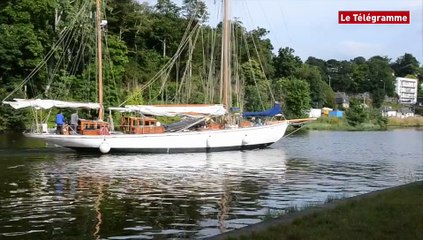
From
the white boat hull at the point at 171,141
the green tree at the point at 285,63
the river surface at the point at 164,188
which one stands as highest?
the green tree at the point at 285,63

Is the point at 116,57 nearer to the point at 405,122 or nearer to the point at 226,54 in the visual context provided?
the point at 226,54

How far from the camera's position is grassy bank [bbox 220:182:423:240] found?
1068 cm

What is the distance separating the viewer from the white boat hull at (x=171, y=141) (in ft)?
133

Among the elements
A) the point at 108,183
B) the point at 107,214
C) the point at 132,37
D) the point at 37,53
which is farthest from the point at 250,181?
the point at 132,37

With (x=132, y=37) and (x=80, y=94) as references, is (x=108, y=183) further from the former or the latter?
(x=132, y=37)

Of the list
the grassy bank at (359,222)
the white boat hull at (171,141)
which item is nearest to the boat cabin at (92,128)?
the white boat hull at (171,141)

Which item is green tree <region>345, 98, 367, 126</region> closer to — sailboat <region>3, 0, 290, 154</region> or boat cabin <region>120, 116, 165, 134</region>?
sailboat <region>3, 0, 290, 154</region>

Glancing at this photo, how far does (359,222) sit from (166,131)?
32976mm

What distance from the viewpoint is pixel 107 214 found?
16.5 metres

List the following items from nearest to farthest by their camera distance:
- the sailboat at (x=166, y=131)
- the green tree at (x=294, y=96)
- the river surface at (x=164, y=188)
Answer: the river surface at (x=164, y=188)
the sailboat at (x=166, y=131)
the green tree at (x=294, y=96)

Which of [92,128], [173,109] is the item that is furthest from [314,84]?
[92,128]

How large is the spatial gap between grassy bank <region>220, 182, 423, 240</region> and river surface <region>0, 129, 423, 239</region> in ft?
8.55

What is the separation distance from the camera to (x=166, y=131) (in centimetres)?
4419

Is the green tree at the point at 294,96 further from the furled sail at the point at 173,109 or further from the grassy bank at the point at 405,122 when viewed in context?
the furled sail at the point at 173,109
